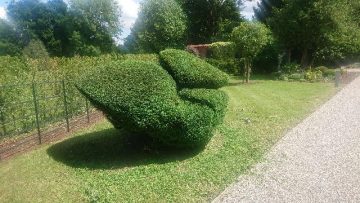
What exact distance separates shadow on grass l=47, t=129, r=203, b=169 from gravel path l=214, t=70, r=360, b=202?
1.71m

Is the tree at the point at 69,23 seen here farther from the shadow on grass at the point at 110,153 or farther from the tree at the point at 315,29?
the shadow on grass at the point at 110,153

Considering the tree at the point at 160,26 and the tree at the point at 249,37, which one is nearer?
the tree at the point at 249,37

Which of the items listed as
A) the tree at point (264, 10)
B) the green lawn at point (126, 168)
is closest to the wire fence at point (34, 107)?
the green lawn at point (126, 168)

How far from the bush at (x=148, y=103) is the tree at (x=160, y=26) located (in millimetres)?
31474

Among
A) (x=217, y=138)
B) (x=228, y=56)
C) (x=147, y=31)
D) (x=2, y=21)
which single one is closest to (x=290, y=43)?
(x=228, y=56)

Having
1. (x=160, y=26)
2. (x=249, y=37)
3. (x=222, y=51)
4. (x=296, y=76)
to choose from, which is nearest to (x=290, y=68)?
(x=296, y=76)

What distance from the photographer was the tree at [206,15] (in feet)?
142

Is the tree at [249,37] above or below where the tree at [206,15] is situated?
below

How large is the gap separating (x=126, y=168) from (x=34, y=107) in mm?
3412

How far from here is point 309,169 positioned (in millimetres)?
6801

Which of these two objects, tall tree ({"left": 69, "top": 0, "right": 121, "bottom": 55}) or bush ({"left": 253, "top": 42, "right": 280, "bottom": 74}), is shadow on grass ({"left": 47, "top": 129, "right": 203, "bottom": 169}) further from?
tall tree ({"left": 69, "top": 0, "right": 121, "bottom": 55})

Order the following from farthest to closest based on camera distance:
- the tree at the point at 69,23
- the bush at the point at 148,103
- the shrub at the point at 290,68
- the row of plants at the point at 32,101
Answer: the tree at the point at 69,23, the shrub at the point at 290,68, the row of plants at the point at 32,101, the bush at the point at 148,103

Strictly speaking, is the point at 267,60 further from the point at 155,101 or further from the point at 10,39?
the point at 10,39

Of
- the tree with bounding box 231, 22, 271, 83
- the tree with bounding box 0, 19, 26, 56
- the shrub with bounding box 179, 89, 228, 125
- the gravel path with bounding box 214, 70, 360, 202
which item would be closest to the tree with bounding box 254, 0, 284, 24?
the tree with bounding box 231, 22, 271, 83
